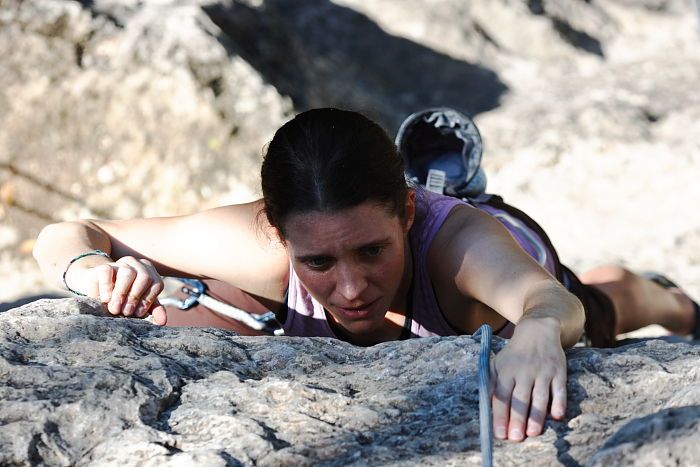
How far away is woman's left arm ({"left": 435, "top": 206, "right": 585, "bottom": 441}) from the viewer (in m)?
1.30

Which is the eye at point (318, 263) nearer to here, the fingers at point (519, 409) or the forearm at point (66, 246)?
the forearm at point (66, 246)

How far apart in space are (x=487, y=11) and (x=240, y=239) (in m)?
3.92

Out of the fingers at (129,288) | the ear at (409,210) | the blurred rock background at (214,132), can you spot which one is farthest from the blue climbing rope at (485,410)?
the blurred rock background at (214,132)

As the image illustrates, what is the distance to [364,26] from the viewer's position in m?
5.57

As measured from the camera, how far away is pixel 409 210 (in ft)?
6.60

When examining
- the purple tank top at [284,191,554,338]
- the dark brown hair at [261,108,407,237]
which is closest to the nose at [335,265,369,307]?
the dark brown hair at [261,108,407,237]

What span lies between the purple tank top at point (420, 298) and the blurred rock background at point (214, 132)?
1.62 m

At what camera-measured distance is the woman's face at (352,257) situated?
1821 mm

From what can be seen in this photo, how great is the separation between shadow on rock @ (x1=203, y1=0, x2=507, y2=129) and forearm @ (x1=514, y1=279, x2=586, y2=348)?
3.00 meters

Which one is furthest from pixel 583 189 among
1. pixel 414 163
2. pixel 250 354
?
pixel 250 354

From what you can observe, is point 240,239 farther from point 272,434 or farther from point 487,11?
point 487,11

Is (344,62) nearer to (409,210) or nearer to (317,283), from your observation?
(409,210)

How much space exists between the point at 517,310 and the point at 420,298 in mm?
461

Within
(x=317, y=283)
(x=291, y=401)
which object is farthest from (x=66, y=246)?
(x=291, y=401)
